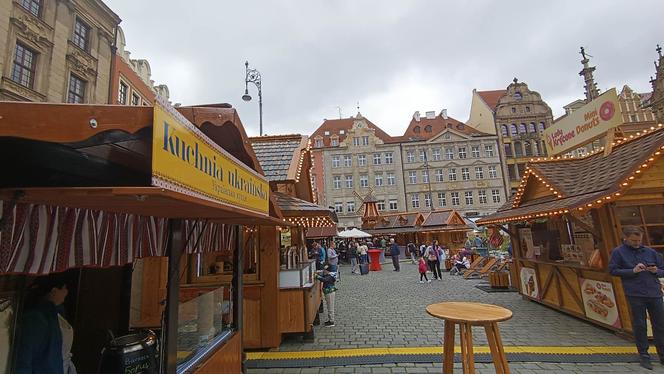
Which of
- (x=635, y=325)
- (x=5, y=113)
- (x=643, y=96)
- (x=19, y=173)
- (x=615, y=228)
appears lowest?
(x=635, y=325)

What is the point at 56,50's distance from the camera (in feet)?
54.0

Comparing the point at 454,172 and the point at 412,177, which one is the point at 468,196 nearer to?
the point at 454,172

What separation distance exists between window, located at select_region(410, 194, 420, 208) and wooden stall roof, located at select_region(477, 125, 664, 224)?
3083 cm

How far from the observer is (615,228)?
6188mm

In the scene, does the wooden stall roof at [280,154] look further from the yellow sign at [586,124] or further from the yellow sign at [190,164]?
the yellow sign at [586,124]

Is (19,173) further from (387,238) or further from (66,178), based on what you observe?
(387,238)

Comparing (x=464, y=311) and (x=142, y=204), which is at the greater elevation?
(x=142, y=204)

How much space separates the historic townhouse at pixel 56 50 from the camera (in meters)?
14.3

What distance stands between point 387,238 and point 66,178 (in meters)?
30.5

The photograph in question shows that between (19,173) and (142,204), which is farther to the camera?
(142,204)

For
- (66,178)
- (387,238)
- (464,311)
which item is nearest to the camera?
(66,178)

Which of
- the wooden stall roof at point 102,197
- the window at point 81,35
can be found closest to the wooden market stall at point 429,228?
the window at point 81,35

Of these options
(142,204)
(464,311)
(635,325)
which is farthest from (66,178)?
(635,325)

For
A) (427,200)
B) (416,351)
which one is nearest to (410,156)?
(427,200)
